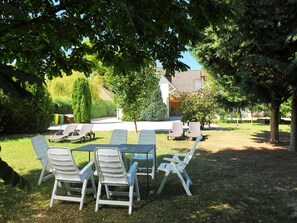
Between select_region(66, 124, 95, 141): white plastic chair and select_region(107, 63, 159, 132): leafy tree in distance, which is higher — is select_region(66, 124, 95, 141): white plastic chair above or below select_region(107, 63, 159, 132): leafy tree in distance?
below

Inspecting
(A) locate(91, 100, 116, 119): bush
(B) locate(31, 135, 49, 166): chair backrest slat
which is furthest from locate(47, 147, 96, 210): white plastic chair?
(A) locate(91, 100, 116, 119): bush

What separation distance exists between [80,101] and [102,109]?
1607cm

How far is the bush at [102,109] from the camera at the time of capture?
41.2 meters

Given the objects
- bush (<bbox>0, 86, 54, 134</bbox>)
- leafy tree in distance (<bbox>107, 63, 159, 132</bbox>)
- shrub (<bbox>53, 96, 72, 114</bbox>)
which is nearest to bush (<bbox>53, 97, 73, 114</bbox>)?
shrub (<bbox>53, 96, 72, 114</bbox>)

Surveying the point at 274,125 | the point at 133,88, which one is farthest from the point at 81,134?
the point at 274,125

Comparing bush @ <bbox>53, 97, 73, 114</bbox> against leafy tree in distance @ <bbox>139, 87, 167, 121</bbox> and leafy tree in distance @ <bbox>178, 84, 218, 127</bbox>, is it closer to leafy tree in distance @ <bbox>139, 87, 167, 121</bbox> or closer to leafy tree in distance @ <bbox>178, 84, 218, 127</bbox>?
leafy tree in distance @ <bbox>139, 87, 167, 121</bbox>

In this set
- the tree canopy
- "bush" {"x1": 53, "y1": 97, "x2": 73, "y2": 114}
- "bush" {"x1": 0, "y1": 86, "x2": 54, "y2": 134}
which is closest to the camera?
the tree canopy

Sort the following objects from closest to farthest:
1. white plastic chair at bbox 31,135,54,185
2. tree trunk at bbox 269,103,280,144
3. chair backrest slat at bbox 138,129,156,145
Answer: white plastic chair at bbox 31,135,54,185 < chair backrest slat at bbox 138,129,156,145 < tree trunk at bbox 269,103,280,144

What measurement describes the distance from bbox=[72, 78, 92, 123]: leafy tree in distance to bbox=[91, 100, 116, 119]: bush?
446 inches

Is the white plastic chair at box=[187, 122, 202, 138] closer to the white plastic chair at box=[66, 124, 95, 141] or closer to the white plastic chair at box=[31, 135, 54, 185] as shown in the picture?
the white plastic chair at box=[66, 124, 95, 141]

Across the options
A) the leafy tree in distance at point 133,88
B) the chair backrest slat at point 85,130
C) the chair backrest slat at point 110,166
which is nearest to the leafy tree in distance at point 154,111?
the leafy tree in distance at point 133,88

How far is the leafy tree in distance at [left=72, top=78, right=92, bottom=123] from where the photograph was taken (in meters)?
28.6

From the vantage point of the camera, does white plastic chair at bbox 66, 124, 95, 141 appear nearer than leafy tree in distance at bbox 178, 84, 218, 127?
Yes

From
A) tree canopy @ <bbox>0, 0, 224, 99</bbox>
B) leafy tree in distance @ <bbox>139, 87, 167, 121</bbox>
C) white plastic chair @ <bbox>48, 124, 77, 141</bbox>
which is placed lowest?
white plastic chair @ <bbox>48, 124, 77, 141</bbox>
